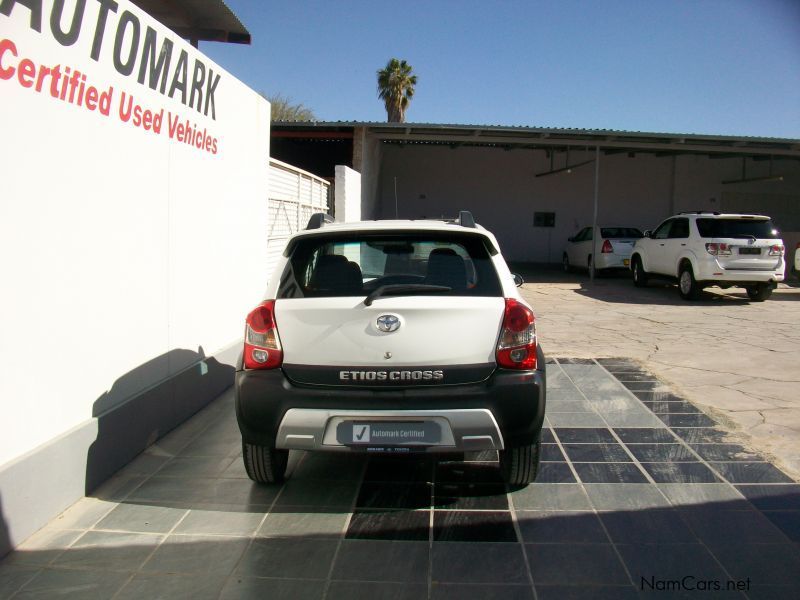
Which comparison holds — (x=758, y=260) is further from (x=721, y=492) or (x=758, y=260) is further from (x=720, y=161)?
(x=720, y=161)

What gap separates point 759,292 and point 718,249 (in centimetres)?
169

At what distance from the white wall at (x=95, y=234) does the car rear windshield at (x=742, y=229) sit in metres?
10.6

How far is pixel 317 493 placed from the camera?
415 centimetres

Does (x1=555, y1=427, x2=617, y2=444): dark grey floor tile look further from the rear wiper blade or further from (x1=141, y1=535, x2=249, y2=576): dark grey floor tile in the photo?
(x1=141, y1=535, x2=249, y2=576): dark grey floor tile

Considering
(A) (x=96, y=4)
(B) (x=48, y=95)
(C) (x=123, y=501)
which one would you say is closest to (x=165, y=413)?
(C) (x=123, y=501)

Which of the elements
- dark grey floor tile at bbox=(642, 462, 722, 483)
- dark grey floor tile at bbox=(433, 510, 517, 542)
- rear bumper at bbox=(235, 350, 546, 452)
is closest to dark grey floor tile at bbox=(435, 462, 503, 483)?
dark grey floor tile at bbox=(433, 510, 517, 542)

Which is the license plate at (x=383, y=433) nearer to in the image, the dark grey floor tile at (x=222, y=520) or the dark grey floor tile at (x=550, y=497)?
the dark grey floor tile at (x=222, y=520)

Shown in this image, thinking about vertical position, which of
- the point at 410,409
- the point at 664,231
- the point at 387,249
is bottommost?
the point at 410,409

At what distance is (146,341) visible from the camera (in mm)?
4789

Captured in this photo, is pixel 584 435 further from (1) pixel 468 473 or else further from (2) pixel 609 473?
(1) pixel 468 473

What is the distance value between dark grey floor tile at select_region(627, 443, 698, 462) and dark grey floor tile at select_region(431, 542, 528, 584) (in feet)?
5.62

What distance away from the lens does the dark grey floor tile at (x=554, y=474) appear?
14.2 feet

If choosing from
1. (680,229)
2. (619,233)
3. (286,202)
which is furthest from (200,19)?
(619,233)

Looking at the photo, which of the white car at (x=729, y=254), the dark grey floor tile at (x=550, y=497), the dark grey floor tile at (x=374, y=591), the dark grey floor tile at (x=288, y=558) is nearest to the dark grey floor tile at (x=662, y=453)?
the dark grey floor tile at (x=550, y=497)
